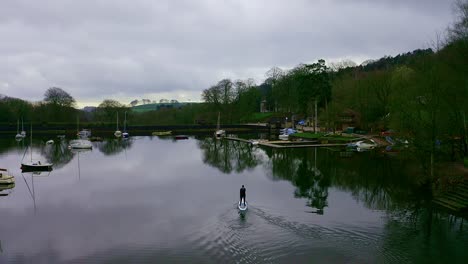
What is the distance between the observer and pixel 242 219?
21844mm

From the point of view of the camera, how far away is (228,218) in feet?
72.7

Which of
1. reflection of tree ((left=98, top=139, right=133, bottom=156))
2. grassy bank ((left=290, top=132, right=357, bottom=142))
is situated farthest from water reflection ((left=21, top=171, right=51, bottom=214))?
grassy bank ((left=290, top=132, right=357, bottom=142))

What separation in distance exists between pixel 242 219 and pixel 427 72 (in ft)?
67.2

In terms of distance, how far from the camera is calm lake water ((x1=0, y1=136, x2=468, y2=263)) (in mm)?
16891

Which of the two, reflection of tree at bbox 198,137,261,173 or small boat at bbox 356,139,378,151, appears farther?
small boat at bbox 356,139,378,151

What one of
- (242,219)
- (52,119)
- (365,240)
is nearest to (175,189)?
(242,219)

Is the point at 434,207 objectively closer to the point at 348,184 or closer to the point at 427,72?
the point at 348,184

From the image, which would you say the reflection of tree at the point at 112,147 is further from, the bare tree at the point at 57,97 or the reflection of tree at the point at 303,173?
the bare tree at the point at 57,97

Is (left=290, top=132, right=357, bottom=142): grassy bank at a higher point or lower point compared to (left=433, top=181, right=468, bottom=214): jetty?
higher

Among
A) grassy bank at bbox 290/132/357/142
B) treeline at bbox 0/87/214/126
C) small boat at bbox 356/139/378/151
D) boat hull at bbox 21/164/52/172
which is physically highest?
treeline at bbox 0/87/214/126

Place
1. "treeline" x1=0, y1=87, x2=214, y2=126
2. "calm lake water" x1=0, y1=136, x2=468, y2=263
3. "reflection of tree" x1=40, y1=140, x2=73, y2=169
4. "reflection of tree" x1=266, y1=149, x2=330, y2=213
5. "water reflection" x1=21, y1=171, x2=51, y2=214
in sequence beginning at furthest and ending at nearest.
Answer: "treeline" x1=0, y1=87, x2=214, y2=126
"reflection of tree" x1=40, y1=140, x2=73, y2=169
"water reflection" x1=21, y1=171, x2=51, y2=214
"reflection of tree" x1=266, y1=149, x2=330, y2=213
"calm lake water" x1=0, y1=136, x2=468, y2=263

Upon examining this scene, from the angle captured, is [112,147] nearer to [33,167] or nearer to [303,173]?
[33,167]

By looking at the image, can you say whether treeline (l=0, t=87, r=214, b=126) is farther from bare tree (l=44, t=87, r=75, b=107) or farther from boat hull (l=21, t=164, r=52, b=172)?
boat hull (l=21, t=164, r=52, b=172)

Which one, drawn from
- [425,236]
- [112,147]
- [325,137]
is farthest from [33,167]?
[325,137]
